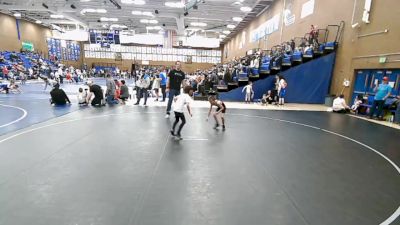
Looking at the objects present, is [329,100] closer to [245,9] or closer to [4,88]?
[245,9]

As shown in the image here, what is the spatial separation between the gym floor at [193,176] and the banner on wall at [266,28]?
15752 mm

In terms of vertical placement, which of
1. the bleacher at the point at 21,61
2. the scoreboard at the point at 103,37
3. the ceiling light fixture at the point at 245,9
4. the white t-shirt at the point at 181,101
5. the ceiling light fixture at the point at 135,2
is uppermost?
the ceiling light fixture at the point at 245,9

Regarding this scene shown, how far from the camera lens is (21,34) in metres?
30.3

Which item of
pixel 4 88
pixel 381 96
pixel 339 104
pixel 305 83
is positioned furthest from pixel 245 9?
pixel 4 88

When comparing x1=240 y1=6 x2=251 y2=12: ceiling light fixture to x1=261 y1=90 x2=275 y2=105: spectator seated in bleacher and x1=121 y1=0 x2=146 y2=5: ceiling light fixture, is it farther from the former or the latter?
x1=261 y1=90 x2=275 y2=105: spectator seated in bleacher

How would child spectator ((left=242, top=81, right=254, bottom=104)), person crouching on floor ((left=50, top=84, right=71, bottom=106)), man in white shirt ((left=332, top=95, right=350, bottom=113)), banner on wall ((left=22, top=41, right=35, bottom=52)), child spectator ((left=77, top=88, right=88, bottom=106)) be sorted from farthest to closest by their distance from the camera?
banner on wall ((left=22, top=41, right=35, bottom=52))
child spectator ((left=242, top=81, right=254, bottom=104))
man in white shirt ((left=332, top=95, right=350, bottom=113))
child spectator ((left=77, top=88, right=88, bottom=106))
person crouching on floor ((left=50, top=84, right=71, bottom=106))

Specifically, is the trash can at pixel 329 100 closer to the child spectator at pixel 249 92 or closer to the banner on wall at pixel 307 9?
the child spectator at pixel 249 92

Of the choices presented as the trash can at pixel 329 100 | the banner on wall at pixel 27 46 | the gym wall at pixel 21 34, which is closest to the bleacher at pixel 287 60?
the trash can at pixel 329 100

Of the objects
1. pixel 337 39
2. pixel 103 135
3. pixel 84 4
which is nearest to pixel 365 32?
pixel 337 39

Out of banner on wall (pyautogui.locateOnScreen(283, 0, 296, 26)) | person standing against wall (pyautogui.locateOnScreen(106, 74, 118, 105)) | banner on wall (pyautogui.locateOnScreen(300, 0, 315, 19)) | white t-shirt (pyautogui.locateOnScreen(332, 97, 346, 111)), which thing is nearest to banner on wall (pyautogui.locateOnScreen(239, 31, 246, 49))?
banner on wall (pyautogui.locateOnScreen(283, 0, 296, 26))

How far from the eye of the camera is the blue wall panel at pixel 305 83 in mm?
14141

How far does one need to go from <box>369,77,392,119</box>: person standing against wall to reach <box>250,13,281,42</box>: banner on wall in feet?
40.7

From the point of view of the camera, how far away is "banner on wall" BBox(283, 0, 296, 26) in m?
18.2

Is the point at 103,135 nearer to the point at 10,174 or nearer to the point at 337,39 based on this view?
the point at 10,174
